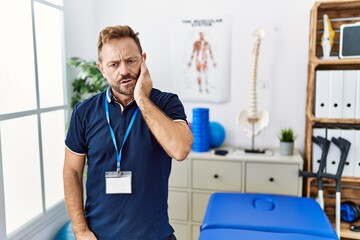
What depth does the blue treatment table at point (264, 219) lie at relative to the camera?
1.51m

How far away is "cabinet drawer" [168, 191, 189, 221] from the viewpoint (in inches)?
100.0

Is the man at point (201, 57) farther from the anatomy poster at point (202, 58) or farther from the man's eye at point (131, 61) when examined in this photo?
the man's eye at point (131, 61)

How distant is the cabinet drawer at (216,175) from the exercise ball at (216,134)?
28 centimetres

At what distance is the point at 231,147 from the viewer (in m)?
2.79

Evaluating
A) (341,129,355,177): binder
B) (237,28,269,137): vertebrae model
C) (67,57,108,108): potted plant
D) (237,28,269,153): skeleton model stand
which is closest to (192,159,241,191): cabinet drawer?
(237,28,269,153): skeleton model stand

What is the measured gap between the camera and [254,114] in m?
2.54

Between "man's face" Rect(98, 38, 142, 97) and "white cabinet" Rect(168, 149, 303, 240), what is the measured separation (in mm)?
1215

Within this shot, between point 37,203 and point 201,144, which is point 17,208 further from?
point 201,144

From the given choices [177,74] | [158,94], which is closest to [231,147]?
[177,74]

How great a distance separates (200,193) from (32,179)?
4.04 feet

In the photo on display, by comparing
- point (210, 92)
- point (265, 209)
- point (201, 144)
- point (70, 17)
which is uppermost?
point (70, 17)

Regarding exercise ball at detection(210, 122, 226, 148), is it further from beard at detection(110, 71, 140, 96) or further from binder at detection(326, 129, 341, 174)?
beard at detection(110, 71, 140, 96)

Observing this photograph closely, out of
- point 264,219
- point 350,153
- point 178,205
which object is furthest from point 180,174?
point 350,153

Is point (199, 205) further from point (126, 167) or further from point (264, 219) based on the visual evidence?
point (126, 167)
